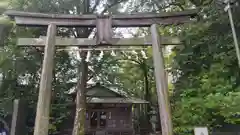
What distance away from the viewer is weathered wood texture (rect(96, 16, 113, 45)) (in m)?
6.96

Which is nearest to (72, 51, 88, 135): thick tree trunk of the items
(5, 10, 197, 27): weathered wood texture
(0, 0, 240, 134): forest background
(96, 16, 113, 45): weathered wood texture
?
(0, 0, 240, 134): forest background

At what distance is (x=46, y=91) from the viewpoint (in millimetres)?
6215

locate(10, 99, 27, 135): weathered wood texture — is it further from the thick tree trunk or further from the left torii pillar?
the left torii pillar

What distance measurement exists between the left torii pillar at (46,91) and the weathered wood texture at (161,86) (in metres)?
3.07

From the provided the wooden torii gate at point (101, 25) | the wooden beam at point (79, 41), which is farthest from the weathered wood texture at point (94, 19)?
the wooden beam at point (79, 41)

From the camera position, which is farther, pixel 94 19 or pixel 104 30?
pixel 94 19

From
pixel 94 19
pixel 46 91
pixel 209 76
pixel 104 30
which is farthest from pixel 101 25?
pixel 209 76

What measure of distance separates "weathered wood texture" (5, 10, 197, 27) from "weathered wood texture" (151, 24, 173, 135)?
36 centimetres

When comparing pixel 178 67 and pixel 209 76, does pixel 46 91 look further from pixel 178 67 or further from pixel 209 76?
pixel 178 67

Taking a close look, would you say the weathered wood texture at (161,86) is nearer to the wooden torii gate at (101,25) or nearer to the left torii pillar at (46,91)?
the wooden torii gate at (101,25)

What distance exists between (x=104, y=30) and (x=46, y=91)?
8.30ft

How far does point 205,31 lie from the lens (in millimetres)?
10336

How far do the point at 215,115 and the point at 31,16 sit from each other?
742 cm

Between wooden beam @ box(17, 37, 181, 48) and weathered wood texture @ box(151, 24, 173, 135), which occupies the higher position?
wooden beam @ box(17, 37, 181, 48)
